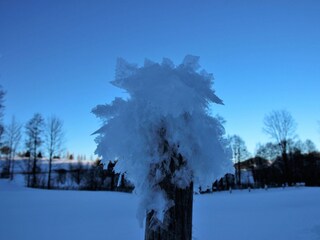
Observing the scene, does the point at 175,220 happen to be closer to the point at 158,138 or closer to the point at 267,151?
the point at 158,138

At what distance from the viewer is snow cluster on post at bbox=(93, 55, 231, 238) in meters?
1.31

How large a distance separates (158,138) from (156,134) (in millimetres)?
26

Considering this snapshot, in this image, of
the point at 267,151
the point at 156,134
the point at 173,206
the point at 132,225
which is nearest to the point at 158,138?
the point at 156,134

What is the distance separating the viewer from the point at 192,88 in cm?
130

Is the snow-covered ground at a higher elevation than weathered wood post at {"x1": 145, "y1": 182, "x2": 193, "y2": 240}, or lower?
lower

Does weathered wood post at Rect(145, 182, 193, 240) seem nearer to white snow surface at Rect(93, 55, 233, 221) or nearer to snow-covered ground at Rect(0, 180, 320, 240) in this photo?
white snow surface at Rect(93, 55, 233, 221)

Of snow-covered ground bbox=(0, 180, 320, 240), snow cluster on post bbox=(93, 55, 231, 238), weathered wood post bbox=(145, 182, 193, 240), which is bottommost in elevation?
snow-covered ground bbox=(0, 180, 320, 240)

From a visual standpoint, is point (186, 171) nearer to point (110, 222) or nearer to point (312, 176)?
point (110, 222)

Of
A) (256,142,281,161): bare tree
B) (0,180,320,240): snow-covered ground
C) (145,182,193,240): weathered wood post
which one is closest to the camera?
(145,182,193,240): weathered wood post

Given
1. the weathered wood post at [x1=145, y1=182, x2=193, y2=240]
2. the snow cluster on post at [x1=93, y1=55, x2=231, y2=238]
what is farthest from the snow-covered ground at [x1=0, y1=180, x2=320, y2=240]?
the snow cluster on post at [x1=93, y1=55, x2=231, y2=238]

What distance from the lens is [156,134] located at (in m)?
1.37

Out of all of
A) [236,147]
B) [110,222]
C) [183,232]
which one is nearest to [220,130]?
[183,232]

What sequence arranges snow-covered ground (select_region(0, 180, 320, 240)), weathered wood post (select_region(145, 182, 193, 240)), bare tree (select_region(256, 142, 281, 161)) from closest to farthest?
weathered wood post (select_region(145, 182, 193, 240)), snow-covered ground (select_region(0, 180, 320, 240)), bare tree (select_region(256, 142, 281, 161))

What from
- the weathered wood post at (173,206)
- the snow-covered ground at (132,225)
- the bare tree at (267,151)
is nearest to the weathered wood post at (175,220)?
the weathered wood post at (173,206)
